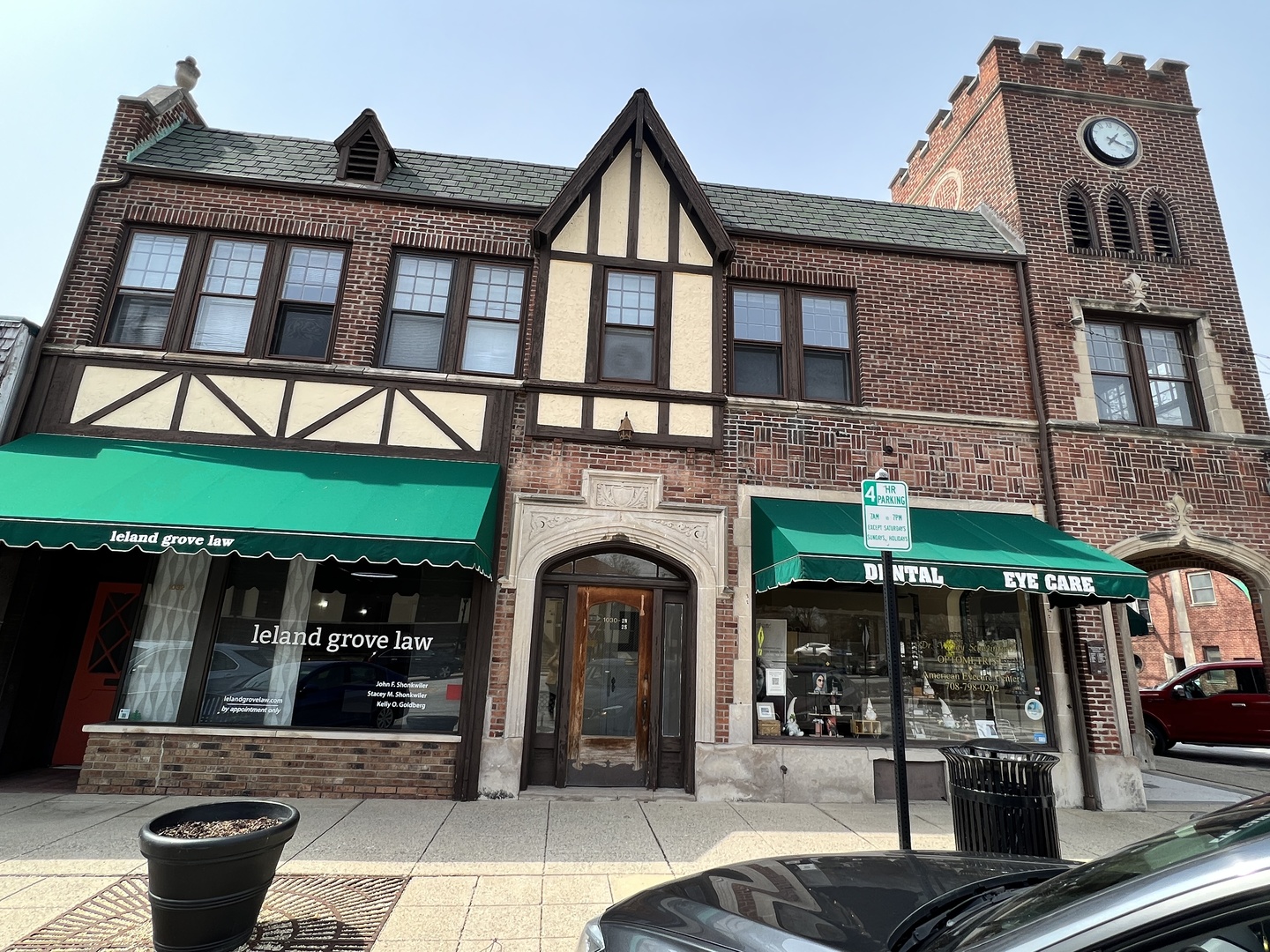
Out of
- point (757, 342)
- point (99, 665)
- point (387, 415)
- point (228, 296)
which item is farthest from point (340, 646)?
point (757, 342)

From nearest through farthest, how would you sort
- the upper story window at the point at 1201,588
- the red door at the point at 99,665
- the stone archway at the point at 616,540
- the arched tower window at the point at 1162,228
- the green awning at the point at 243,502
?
the green awning at the point at 243,502 → the stone archway at the point at 616,540 → the red door at the point at 99,665 → the arched tower window at the point at 1162,228 → the upper story window at the point at 1201,588

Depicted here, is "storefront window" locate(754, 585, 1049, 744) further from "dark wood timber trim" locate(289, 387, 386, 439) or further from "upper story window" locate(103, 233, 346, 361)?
"upper story window" locate(103, 233, 346, 361)

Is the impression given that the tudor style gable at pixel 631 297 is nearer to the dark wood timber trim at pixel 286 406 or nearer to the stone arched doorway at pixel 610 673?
the stone arched doorway at pixel 610 673

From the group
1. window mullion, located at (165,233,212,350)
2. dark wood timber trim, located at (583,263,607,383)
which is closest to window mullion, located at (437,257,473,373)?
dark wood timber trim, located at (583,263,607,383)

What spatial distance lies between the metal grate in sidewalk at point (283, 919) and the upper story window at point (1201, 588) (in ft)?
106

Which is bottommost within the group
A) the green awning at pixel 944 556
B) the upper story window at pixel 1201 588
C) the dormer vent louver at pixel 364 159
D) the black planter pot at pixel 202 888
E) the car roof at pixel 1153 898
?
the black planter pot at pixel 202 888

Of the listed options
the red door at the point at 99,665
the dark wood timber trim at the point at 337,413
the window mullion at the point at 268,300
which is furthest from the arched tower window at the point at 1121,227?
the red door at the point at 99,665

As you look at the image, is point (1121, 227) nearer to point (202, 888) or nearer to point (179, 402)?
point (202, 888)

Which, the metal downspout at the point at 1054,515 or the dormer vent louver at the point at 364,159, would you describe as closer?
the metal downspout at the point at 1054,515

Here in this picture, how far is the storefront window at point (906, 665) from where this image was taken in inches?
340

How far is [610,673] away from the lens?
8391 millimetres

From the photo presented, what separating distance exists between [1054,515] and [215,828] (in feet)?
33.0

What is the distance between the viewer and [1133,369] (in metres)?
10.2

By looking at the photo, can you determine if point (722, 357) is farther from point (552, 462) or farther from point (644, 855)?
point (644, 855)
